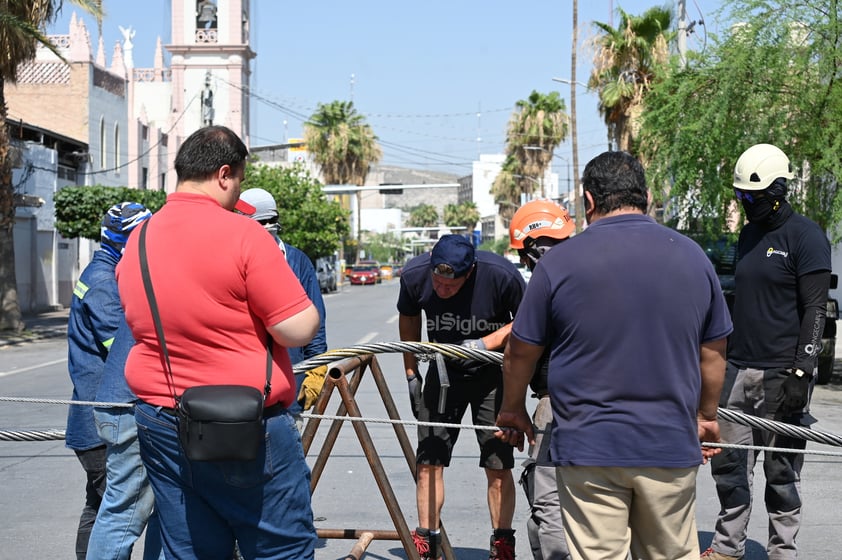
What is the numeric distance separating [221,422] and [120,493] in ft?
4.44

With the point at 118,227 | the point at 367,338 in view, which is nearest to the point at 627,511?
the point at 118,227

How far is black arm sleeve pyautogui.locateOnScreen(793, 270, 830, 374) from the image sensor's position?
524 centimetres

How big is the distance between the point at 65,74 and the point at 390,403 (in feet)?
123

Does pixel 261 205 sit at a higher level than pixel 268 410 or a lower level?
higher

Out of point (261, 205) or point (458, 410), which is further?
point (458, 410)

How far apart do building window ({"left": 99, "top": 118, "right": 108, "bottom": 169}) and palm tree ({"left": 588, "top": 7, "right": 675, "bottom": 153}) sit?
1848cm

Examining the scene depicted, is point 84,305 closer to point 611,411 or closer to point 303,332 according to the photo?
point 303,332

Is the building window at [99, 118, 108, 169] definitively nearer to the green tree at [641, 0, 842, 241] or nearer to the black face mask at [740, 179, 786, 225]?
the green tree at [641, 0, 842, 241]

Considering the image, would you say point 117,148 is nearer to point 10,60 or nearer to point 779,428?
point 10,60

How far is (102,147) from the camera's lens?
4072 cm

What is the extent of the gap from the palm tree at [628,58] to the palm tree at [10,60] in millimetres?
16209

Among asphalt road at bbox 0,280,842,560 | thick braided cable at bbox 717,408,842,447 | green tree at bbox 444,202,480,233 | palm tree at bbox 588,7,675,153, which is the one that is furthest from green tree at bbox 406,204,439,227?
thick braided cable at bbox 717,408,842,447

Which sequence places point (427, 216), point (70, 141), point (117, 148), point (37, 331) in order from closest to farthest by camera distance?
point (37, 331), point (70, 141), point (117, 148), point (427, 216)

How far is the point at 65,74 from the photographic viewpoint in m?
39.8
